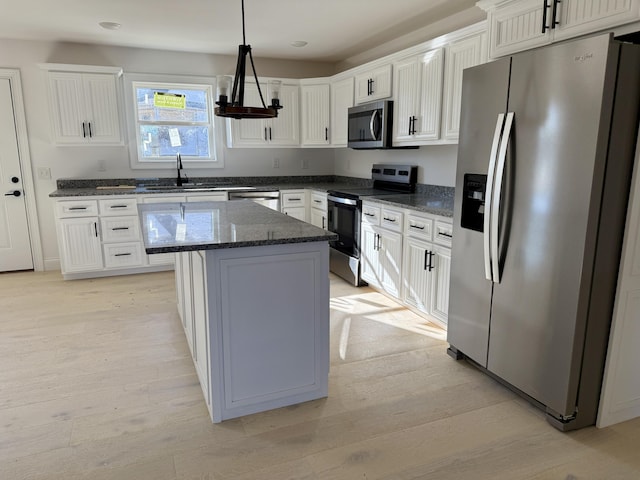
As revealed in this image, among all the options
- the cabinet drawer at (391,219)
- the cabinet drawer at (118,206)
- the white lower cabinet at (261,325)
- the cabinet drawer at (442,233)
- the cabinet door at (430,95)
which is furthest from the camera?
the cabinet drawer at (118,206)

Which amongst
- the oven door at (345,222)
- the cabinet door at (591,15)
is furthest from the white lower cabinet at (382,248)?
the cabinet door at (591,15)

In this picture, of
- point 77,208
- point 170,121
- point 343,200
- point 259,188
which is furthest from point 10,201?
point 343,200

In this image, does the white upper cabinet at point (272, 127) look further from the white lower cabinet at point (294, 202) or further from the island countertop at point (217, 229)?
the island countertop at point (217, 229)

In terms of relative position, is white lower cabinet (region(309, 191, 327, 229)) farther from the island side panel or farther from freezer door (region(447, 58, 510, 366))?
the island side panel

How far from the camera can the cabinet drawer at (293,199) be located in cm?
507

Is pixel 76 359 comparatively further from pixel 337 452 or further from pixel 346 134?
pixel 346 134

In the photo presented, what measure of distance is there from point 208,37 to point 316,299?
3.39m

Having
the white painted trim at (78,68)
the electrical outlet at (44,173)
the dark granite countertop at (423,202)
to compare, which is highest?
the white painted trim at (78,68)

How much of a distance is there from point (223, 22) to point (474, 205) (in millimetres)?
2849

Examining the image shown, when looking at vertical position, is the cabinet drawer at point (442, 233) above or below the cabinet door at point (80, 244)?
above

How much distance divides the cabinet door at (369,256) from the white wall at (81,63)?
215 cm

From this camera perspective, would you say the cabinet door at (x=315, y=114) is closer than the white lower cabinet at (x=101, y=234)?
No

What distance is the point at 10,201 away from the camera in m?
4.75

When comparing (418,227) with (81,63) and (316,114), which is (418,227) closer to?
(316,114)
